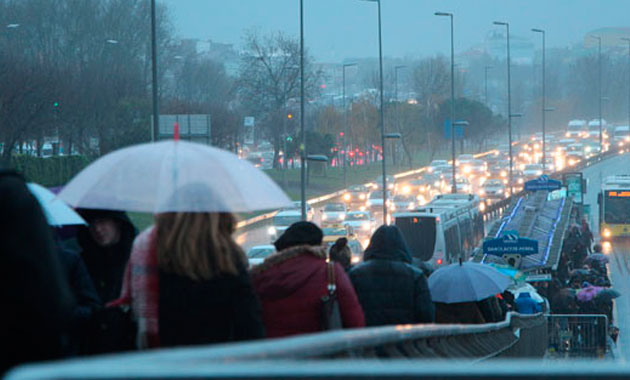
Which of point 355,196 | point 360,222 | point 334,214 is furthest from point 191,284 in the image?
point 355,196

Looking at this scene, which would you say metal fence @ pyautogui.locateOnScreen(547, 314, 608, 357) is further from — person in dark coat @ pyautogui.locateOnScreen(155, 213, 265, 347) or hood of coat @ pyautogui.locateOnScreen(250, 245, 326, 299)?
person in dark coat @ pyautogui.locateOnScreen(155, 213, 265, 347)

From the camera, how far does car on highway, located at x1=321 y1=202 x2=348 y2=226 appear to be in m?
48.4

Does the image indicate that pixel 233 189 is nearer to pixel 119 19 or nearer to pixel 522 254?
pixel 522 254

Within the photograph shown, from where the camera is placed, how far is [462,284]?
40.2ft

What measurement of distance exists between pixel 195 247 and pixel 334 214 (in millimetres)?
44975

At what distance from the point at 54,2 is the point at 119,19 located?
4.26 meters

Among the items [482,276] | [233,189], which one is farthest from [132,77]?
[233,189]

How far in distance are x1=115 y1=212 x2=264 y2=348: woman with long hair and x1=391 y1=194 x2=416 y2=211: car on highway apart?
51408 millimetres

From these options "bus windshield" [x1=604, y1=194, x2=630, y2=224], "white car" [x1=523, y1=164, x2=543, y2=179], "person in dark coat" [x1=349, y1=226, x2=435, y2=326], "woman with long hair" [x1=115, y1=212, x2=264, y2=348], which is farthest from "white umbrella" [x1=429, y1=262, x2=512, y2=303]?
"white car" [x1=523, y1=164, x2=543, y2=179]

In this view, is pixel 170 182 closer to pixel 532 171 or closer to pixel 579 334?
pixel 579 334

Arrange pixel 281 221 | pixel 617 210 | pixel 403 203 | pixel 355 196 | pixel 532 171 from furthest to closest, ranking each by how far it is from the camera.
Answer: pixel 532 171
pixel 355 196
pixel 403 203
pixel 617 210
pixel 281 221

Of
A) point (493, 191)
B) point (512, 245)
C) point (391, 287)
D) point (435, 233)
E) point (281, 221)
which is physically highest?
point (391, 287)

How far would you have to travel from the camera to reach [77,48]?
7231cm

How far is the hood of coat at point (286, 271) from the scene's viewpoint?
561 centimetres
